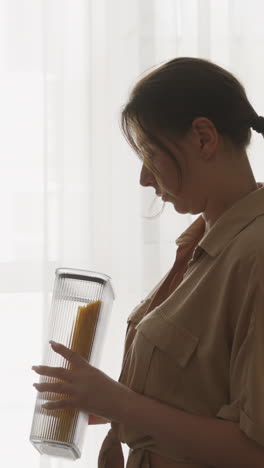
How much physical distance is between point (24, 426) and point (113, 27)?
37.8 inches

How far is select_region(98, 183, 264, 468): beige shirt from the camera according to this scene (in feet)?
2.66

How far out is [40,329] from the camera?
1.74 metres

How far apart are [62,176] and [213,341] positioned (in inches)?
37.3

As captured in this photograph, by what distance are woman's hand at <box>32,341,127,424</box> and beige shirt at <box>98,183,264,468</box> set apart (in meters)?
0.05

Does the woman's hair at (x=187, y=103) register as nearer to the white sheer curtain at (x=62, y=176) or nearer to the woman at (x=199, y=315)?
the woman at (x=199, y=315)

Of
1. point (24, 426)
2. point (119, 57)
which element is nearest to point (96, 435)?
point (24, 426)

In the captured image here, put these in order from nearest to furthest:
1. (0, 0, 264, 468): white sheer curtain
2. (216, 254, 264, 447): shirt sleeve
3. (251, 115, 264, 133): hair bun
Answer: (216, 254, 264, 447): shirt sleeve < (251, 115, 264, 133): hair bun < (0, 0, 264, 468): white sheer curtain

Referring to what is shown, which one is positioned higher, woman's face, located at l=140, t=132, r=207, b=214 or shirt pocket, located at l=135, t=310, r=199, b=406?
woman's face, located at l=140, t=132, r=207, b=214

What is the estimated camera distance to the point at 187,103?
88cm

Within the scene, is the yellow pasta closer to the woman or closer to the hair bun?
the woman

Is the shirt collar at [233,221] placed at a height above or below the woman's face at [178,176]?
below

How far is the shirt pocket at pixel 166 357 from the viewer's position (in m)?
0.88

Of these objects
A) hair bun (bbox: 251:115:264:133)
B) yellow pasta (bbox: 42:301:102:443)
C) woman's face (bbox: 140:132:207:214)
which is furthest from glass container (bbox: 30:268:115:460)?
hair bun (bbox: 251:115:264:133)

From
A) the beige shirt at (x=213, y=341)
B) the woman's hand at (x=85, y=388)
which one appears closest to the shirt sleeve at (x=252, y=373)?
the beige shirt at (x=213, y=341)
